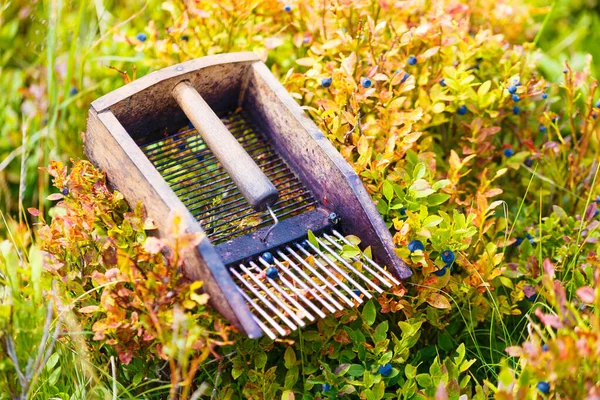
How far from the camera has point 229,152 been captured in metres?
1.89

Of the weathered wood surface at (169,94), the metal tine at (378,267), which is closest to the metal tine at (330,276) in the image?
the metal tine at (378,267)

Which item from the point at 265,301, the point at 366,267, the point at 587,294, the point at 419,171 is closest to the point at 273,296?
the point at 265,301

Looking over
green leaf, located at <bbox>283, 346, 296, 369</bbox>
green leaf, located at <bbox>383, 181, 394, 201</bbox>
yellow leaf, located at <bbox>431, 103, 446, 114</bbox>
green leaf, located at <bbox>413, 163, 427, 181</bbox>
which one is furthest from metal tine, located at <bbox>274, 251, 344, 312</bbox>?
yellow leaf, located at <bbox>431, 103, 446, 114</bbox>

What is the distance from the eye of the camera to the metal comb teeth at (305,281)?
5.49ft

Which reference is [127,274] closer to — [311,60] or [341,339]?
[341,339]

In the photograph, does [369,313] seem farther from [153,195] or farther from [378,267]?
[153,195]

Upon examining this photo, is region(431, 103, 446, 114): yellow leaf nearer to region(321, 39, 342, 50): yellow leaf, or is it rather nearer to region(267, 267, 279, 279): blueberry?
region(321, 39, 342, 50): yellow leaf

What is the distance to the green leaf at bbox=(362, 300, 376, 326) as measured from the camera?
1828mm

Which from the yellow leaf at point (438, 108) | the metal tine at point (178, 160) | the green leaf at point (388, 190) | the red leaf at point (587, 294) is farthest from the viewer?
the yellow leaf at point (438, 108)

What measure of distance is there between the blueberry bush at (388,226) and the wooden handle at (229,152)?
0.86 ft

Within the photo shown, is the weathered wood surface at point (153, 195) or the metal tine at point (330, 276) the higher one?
the weathered wood surface at point (153, 195)

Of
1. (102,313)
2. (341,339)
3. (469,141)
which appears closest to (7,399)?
(102,313)

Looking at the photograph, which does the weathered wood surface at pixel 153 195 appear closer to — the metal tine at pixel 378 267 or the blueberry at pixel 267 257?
the blueberry at pixel 267 257

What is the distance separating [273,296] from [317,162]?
50 cm
